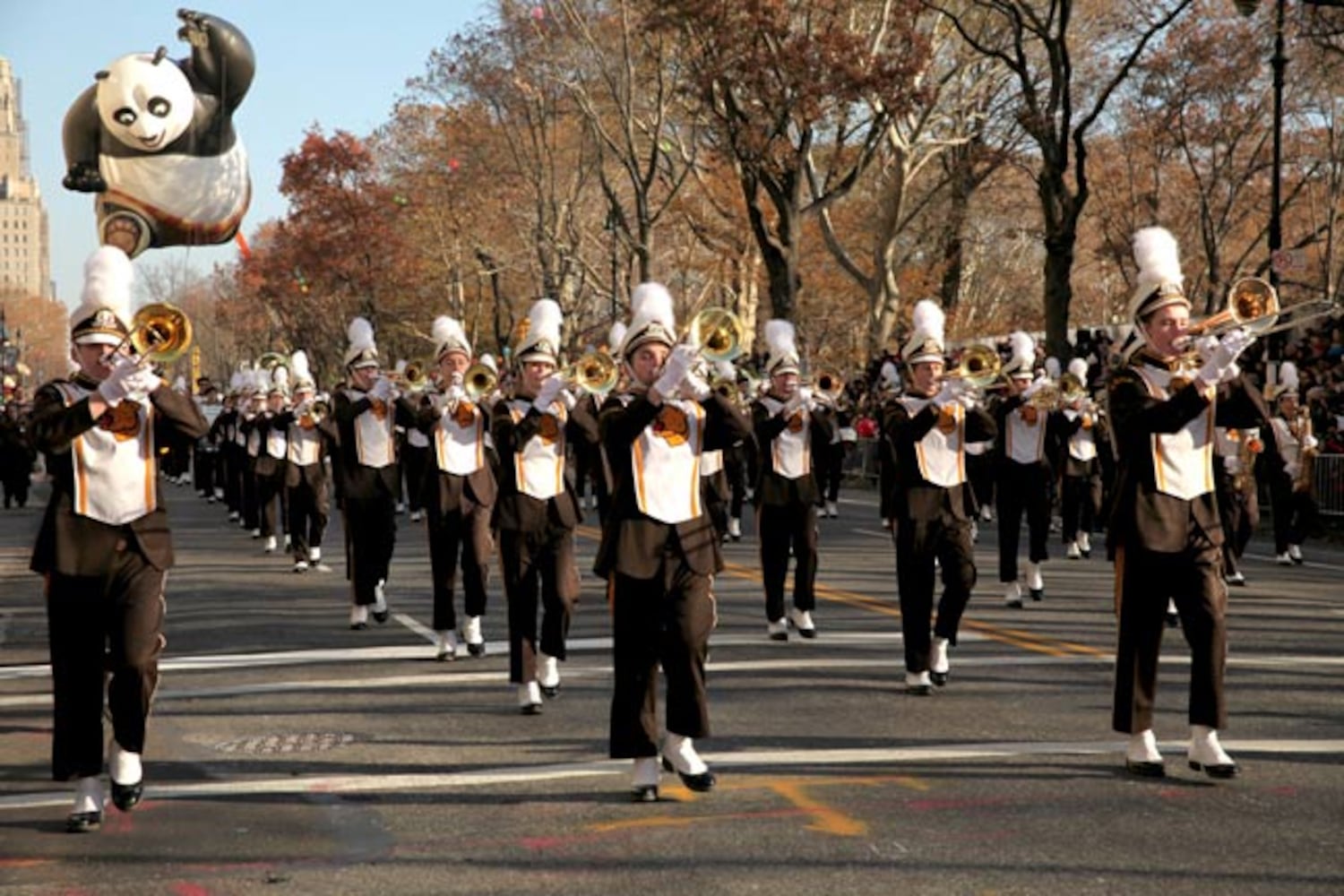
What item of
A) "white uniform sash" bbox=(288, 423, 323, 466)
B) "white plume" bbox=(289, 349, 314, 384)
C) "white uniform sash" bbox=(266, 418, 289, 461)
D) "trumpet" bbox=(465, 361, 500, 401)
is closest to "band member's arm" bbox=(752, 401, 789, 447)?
"trumpet" bbox=(465, 361, 500, 401)

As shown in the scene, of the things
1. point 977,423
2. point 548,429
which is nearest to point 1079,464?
point 977,423

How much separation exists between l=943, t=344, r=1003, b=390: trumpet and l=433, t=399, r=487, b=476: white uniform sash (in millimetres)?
3480

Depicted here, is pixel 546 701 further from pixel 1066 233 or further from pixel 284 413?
pixel 1066 233

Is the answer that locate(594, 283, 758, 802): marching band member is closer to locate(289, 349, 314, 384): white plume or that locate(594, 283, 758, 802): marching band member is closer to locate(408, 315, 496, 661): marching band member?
locate(408, 315, 496, 661): marching band member

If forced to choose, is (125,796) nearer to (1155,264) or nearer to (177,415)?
(177,415)

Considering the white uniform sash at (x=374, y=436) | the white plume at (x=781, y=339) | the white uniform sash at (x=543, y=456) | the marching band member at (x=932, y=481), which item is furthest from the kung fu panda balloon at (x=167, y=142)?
the marching band member at (x=932, y=481)

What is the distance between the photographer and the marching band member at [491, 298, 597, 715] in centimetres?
1087

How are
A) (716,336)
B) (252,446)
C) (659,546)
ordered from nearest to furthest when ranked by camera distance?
1. (659,546)
2. (716,336)
3. (252,446)

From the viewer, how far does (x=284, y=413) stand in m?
21.7

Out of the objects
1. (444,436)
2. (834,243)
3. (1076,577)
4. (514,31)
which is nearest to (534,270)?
(514,31)

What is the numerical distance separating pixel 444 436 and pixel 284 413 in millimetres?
9046

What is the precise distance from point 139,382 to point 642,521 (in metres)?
2.34

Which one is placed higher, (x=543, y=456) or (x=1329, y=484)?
(x=543, y=456)

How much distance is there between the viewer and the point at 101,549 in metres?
8.06
